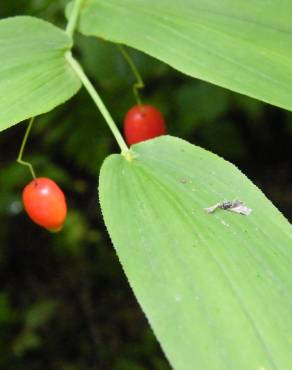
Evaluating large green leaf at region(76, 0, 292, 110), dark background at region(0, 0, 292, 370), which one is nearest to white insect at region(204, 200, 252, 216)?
large green leaf at region(76, 0, 292, 110)

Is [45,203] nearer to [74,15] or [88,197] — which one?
[74,15]

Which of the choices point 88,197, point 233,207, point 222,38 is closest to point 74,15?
point 222,38

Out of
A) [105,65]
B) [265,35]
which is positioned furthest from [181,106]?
[265,35]

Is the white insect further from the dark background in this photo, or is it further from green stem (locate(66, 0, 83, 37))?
the dark background

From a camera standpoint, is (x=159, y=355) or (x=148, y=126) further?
(x=159, y=355)

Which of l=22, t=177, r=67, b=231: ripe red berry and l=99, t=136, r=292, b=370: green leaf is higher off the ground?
l=99, t=136, r=292, b=370: green leaf

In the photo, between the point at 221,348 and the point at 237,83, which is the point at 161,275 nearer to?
the point at 221,348
